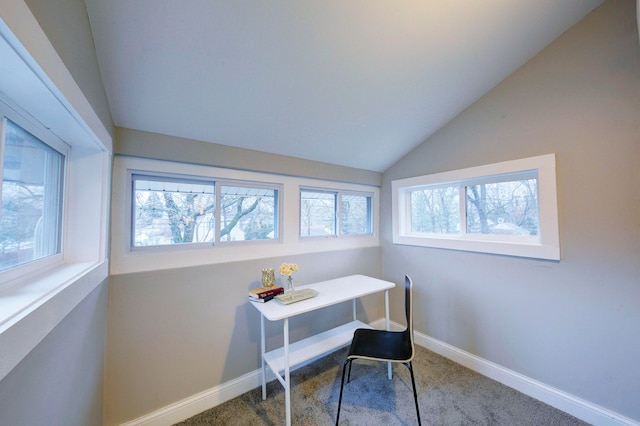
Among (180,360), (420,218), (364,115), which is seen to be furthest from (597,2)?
(180,360)

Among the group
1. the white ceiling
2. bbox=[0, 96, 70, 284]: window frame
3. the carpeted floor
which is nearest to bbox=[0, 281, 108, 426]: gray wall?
bbox=[0, 96, 70, 284]: window frame

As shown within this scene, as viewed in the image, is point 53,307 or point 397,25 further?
point 397,25

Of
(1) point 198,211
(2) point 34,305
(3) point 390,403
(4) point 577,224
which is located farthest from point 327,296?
(4) point 577,224

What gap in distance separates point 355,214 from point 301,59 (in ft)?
5.94

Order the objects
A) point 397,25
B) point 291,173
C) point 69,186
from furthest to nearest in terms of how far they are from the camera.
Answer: point 291,173
point 397,25
point 69,186

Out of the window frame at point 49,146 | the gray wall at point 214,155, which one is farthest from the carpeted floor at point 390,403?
the gray wall at point 214,155

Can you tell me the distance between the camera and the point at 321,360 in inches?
91.7

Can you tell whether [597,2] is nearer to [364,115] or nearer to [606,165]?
[606,165]

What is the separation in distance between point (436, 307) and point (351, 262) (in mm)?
943

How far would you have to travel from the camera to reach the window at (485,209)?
1.79 m

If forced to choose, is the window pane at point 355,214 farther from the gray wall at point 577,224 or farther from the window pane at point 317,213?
the gray wall at point 577,224

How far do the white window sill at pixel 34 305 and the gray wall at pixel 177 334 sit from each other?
542 millimetres

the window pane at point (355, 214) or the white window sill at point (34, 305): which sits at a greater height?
the window pane at point (355, 214)

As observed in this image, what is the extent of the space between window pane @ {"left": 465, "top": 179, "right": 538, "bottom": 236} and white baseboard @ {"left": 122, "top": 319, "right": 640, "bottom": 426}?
112 centimetres
